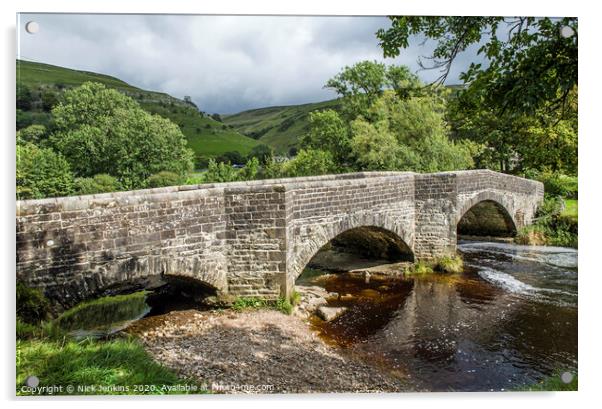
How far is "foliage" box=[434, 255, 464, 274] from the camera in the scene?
11622 mm

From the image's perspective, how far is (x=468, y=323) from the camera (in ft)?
27.3

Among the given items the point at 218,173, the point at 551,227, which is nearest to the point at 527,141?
the point at 551,227

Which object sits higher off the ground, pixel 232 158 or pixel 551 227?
pixel 232 158

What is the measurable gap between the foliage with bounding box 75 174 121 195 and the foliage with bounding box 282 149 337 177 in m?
7.94

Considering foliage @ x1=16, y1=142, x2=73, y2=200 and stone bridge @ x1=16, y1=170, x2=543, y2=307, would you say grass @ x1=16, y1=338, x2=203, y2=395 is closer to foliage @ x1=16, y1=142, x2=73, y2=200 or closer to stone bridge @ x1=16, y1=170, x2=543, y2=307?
stone bridge @ x1=16, y1=170, x2=543, y2=307

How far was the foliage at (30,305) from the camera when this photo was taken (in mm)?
5230

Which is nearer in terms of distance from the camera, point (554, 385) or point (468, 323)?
point (554, 385)

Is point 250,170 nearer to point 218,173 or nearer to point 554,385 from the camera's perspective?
point 218,173

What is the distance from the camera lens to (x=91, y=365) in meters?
5.02

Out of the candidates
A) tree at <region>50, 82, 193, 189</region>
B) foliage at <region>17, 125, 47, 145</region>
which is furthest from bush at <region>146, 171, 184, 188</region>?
→ foliage at <region>17, 125, 47, 145</region>

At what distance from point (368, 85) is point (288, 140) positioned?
421 cm

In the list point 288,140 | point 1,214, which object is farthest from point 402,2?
point 288,140

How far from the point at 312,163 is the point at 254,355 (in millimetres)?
14245

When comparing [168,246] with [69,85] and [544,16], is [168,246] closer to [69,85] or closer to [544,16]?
[69,85]
